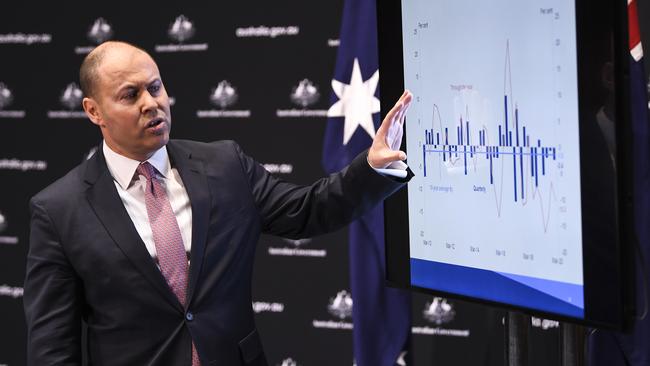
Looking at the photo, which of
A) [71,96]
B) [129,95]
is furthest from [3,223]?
[129,95]

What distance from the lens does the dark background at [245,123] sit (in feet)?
14.6

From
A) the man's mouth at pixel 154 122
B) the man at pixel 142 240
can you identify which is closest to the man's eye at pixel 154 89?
the man at pixel 142 240

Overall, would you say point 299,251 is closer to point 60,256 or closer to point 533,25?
point 60,256

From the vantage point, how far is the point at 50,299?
2.60m

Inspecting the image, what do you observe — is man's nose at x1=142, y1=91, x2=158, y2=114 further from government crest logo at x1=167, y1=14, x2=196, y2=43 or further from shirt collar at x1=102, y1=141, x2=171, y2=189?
government crest logo at x1=167, y1=14, x2=196, y2=43

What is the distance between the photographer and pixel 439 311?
4.33m

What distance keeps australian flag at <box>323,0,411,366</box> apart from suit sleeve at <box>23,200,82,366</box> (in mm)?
1452

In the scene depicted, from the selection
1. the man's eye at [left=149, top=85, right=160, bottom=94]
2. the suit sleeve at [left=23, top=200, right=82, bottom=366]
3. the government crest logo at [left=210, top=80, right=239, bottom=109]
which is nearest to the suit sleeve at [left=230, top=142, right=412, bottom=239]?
the man's eye at [left=149, top=85, right=160, bottom=94]

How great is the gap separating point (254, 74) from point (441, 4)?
7.36ft

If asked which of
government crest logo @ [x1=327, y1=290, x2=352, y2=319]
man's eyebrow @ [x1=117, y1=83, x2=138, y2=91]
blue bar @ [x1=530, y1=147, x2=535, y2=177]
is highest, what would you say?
man's eyebrow @ [x1=117, y1=83, x2=138, y2=91]

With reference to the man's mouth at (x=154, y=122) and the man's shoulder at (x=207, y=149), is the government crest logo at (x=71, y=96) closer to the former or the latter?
the man's shoulder at (x=207, y=149)

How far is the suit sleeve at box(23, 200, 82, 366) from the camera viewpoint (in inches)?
102

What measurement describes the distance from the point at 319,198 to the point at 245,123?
6.49ft

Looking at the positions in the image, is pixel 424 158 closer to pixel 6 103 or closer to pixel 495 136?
pixel 495 136
